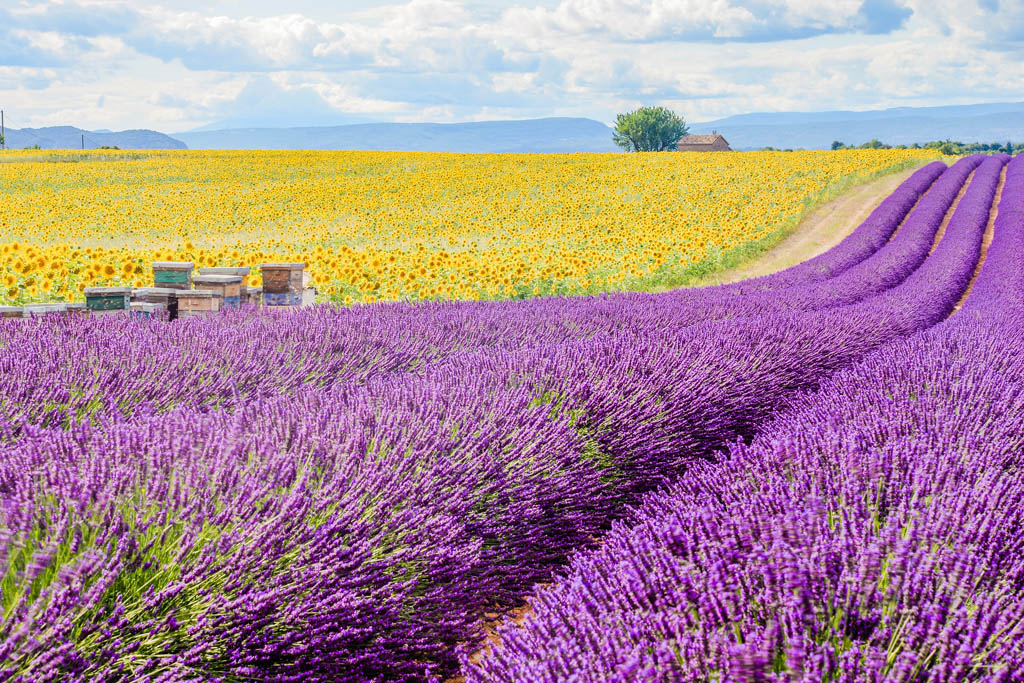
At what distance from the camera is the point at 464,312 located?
5969mm

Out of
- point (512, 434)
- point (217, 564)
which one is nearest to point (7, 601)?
point (217, 564)

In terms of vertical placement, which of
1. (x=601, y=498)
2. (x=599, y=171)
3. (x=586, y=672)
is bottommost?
(x=601, y=498)

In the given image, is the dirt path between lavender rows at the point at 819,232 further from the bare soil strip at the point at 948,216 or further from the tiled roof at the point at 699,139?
the tiled roof at the point at 699,139

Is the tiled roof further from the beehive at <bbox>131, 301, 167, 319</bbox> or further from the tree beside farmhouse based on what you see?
the beehive at <bbox>131, 301, 167, 319</bbox>

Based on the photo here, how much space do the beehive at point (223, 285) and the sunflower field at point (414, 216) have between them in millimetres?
1261

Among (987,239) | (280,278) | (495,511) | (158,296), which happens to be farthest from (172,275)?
(987,239)

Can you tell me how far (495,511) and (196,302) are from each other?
4.17 meters

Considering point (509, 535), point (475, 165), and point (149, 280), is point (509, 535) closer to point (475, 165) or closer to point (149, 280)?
point (149, 280)

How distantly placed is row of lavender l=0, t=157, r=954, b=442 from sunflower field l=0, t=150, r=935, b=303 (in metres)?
2.37

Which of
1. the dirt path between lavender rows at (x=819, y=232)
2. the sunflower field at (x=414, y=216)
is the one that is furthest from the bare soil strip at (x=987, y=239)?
the sunflower field at (x=414, y=216)

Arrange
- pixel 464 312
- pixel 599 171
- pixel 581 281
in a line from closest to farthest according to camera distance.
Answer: pixel 464 312, pixel 581 281, pixel 599 171

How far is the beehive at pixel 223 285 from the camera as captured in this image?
623cm

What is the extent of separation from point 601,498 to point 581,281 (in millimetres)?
7378

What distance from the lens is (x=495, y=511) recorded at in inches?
105
